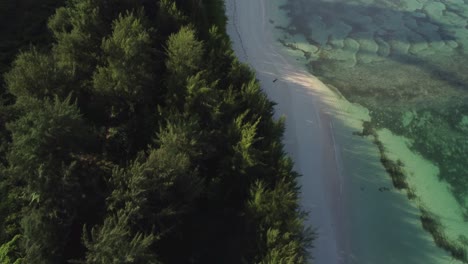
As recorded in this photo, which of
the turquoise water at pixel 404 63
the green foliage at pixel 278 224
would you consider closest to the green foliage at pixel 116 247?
the green foliage at pixel 278 224

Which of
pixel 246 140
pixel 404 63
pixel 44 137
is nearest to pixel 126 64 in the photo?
pixel 44 137

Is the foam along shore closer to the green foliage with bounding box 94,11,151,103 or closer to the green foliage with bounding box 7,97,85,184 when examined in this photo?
the green foliage with bounding box 94,11,151,103

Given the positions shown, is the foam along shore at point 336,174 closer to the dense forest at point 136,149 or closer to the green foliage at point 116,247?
the dense forest at point 136,149

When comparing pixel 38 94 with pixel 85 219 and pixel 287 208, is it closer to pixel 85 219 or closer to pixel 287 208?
pixel 85 219

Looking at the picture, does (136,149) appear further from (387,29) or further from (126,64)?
(387,29)

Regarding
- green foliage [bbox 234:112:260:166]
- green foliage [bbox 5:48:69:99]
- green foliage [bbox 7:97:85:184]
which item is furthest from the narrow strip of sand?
green foliage [bbox 5:48:69:99]

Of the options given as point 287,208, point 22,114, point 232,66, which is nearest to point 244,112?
point 232,66
